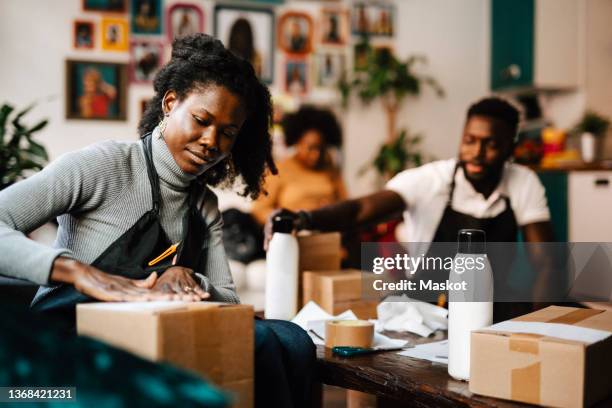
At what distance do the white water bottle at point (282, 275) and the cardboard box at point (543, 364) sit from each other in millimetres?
716

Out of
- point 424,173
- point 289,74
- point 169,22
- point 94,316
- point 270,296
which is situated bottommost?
point 270,296

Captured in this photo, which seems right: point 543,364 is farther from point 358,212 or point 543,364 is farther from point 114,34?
point 114,34

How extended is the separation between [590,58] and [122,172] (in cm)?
428

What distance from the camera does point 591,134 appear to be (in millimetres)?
4648

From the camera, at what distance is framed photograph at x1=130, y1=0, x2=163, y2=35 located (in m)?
4.82

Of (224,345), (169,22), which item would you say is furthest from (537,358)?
(169,22)

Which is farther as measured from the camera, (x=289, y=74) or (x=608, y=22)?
(x=289, y=74)

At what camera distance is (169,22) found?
4895mm

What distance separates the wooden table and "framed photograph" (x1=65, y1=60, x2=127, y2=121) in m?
3.66

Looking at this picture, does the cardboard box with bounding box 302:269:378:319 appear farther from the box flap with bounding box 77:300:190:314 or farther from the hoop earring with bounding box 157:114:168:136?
the box flap with bounding box 77:300:190:314

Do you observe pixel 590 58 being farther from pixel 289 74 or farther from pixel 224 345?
pixel 224 345

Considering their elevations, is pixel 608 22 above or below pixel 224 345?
above

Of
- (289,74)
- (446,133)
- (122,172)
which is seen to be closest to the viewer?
(122,172)

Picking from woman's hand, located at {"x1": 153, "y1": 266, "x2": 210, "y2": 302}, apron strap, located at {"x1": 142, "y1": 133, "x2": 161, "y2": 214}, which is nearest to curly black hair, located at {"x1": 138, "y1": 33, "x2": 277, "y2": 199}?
apron strap, located at {"x1": 142, "y1": 133, "x2": 161, "y2": 214}
